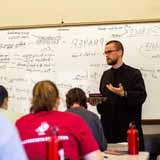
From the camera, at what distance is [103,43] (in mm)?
4785

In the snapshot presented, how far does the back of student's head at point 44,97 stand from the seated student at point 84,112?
0.33 metres

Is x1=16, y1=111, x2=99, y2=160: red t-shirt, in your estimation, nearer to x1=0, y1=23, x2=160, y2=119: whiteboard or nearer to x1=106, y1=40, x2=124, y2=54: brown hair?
x1=106, y1=40, x2=124, y2=54: brown hair

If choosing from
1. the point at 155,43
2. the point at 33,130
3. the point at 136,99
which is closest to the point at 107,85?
the point at 136,99

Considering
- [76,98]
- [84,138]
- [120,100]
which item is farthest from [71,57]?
[84,138]

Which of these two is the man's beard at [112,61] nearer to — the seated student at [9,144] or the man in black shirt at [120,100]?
the man in black shirt at [120,100]

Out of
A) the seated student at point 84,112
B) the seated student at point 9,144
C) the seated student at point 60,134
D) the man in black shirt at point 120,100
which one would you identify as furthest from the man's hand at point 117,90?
the seated student at point 9,144

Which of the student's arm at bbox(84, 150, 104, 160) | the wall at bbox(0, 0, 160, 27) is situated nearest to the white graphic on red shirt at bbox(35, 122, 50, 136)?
the student's arm at bbox(84, 150, 104, 160)

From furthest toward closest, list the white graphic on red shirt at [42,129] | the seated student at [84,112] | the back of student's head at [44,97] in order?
the seated student at [84,112] < the back of student's head at [44,97] < the white graphic on red shirt at [42,129]

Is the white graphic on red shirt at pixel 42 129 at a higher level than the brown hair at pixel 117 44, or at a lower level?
lower

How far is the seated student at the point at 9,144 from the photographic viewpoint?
1061 mm

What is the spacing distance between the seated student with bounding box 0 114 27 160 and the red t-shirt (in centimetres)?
132

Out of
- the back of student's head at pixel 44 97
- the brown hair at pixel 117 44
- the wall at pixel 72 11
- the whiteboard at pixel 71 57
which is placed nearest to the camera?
the back of student's head at pixel 44 97

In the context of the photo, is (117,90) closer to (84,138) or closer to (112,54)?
(112,54)

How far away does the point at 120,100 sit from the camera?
14.2 feet
